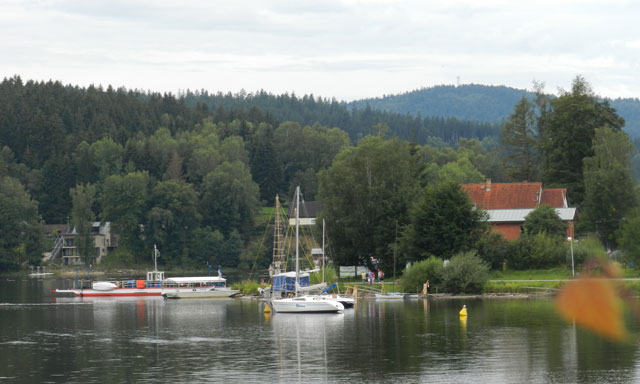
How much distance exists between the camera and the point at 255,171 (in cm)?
19750

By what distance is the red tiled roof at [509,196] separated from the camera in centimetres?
9456

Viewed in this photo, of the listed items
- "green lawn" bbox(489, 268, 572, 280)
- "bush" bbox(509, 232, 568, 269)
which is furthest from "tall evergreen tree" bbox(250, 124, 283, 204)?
"bush" bbox(509, 232, 568, 269)

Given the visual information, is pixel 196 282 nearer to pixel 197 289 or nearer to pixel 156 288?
pixel 197 289

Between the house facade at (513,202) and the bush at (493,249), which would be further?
the house facade at (513,202)

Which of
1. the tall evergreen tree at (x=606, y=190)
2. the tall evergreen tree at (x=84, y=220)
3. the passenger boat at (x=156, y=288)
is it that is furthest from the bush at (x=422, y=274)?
the tall evergreen tree at (x=84, y=220)

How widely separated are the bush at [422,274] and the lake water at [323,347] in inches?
170

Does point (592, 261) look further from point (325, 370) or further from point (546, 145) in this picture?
point (546, 145)

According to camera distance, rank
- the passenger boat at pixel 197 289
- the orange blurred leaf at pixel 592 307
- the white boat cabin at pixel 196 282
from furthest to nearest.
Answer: the white boat cabin at pixel 196 282
the passenger boat at pixel 197 289
the orange blurred leaf at pixel 592 307

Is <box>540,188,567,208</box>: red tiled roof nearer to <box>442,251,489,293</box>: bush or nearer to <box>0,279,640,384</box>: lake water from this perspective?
<box>442,251,489,293</box>: bush

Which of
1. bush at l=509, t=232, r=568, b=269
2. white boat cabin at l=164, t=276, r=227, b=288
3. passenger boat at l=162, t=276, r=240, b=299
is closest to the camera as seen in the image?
bush at l=509, t=232, r=568, b=269

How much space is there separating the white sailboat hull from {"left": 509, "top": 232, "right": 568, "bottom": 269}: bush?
21.7m

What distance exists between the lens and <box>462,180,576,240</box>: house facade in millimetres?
91312

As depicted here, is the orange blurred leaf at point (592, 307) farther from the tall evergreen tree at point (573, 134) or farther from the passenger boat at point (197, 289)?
the tall evergreen tree at point (573, 134)

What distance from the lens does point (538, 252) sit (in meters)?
79.3
